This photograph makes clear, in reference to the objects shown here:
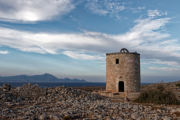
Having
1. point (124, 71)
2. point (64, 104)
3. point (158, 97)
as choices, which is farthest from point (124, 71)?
point (64, 104)

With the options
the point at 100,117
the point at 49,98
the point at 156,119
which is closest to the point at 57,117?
the point at 100,117

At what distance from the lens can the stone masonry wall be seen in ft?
67.0

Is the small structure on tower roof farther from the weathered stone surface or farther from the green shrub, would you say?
the green shrub

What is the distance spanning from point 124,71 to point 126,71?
21 centimetres

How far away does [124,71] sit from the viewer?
2050cm

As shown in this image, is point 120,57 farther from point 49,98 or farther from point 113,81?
point 49,98

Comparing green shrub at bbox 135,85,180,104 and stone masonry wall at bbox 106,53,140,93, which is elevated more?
stone masonry wall at bbox 106,53,140,93

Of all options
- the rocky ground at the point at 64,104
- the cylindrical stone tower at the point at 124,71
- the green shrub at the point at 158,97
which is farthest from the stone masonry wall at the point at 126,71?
the rocky ground at the point at 64,104

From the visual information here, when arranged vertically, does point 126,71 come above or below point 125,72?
above

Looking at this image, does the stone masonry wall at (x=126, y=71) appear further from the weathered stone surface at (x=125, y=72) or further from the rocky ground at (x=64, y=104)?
the rocky ground at (x=64, y=104)

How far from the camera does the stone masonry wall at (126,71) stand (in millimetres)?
20422

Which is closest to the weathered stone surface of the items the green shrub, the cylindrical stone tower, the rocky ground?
the cylindrical stone tower

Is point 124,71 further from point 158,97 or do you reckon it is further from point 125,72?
point 158,97

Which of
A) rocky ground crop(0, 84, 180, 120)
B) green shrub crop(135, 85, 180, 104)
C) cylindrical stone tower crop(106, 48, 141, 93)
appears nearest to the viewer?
rocky ground crop(0, 84, 180, 120)
